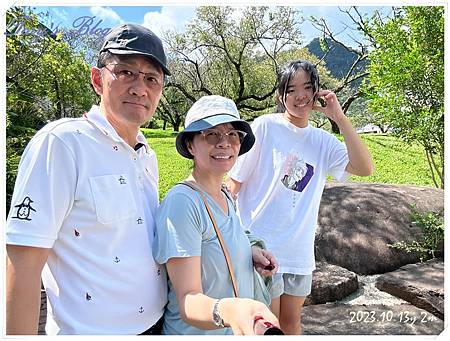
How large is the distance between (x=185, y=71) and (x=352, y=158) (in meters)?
1.17

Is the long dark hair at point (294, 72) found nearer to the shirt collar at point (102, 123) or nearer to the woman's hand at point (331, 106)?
the woman's hand at point (331, 106)

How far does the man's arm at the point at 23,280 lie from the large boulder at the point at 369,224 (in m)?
2.20

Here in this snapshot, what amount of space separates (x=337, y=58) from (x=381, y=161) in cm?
83

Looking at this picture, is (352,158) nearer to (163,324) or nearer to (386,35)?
(163,324)

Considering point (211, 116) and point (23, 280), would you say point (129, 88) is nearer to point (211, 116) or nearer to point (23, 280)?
point (211, 116)

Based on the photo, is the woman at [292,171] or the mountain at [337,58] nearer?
the woman at [292,171]

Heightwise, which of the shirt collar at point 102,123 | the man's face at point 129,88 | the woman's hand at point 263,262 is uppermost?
the man's face at point 129,88

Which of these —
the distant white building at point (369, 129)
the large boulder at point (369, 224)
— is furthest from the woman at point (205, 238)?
the large boulder at point (369, 224)

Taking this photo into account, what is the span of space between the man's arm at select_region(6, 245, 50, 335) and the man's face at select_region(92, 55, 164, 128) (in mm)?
322

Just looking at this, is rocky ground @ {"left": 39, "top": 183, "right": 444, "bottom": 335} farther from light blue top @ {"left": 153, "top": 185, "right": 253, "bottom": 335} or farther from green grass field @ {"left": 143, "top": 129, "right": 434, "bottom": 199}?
light blue top @ {"left": 153, "top": 185, "right": 253, "bottom": 335}

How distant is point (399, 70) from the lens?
2.27m

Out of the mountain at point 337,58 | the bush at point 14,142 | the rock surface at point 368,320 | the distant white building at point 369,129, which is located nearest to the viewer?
the rock surface at point 368,320

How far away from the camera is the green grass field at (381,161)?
1979mm
